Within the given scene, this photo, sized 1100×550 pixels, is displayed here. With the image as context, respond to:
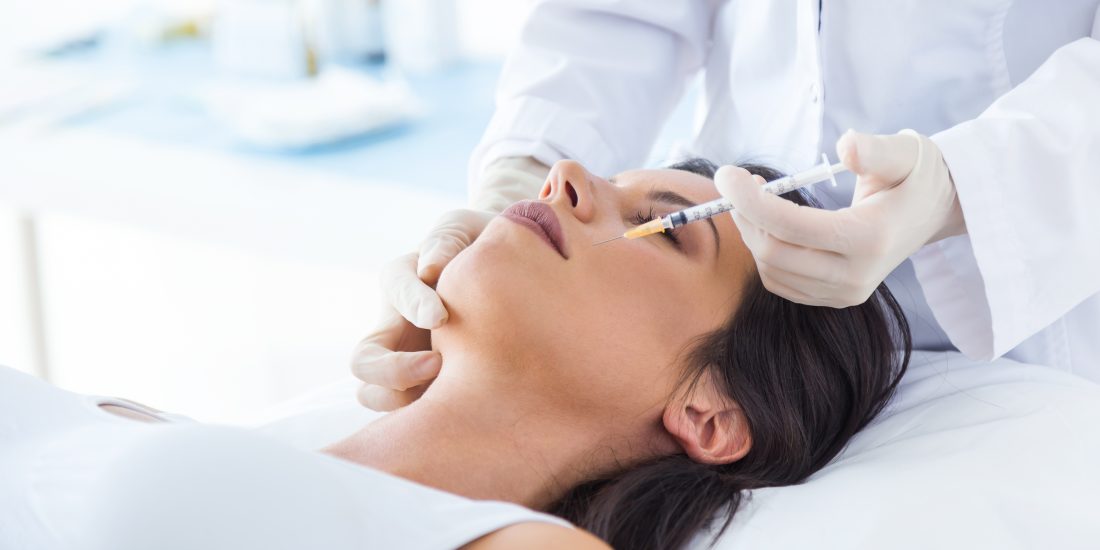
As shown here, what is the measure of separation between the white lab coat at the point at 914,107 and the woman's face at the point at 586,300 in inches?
10.9

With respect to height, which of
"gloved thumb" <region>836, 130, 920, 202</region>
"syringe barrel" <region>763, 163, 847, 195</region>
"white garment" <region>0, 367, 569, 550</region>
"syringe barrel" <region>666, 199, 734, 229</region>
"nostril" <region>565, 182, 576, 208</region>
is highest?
"gloved thumb" <region>836, 130, 920, 202</region>

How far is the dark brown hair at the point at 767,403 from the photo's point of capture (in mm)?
1097

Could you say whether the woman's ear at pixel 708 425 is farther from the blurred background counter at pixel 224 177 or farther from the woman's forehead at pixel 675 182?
the blurred background counter at pixel 224 177

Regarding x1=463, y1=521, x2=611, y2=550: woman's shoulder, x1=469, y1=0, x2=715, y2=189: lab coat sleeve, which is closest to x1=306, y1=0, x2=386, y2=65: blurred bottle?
x1=469, y1=0, x2=715, y2=189: lab coat sleeve

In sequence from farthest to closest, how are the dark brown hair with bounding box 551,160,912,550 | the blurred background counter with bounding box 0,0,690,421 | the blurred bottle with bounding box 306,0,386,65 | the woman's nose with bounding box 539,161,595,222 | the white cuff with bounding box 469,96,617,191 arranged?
the blurred bottle with bounding box 306,0,386,65 < the blurred background counter with bounding box 0,0,690,421 < the white cuff with bounding box 469,96,617,191 < the woman's nose with bounding box 539,161,595,222 < the dark brown hair with bounding box 551,160,912,550

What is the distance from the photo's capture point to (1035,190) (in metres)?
1.15

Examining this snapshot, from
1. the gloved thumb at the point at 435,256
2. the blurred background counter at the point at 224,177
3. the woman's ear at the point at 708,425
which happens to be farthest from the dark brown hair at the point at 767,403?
the blurred background counter at the point at 224,177

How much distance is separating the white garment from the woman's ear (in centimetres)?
32

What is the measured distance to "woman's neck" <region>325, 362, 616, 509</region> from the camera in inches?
43.8

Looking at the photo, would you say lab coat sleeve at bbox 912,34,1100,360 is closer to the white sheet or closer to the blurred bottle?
the white sheet

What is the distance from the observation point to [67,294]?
2.75m

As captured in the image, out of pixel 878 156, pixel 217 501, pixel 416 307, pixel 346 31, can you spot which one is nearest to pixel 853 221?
pixel 878 156

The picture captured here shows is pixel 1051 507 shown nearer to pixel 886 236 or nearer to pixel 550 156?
pixel 886 236

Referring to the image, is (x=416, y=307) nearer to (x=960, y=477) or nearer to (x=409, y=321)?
(x=409, y=321)
